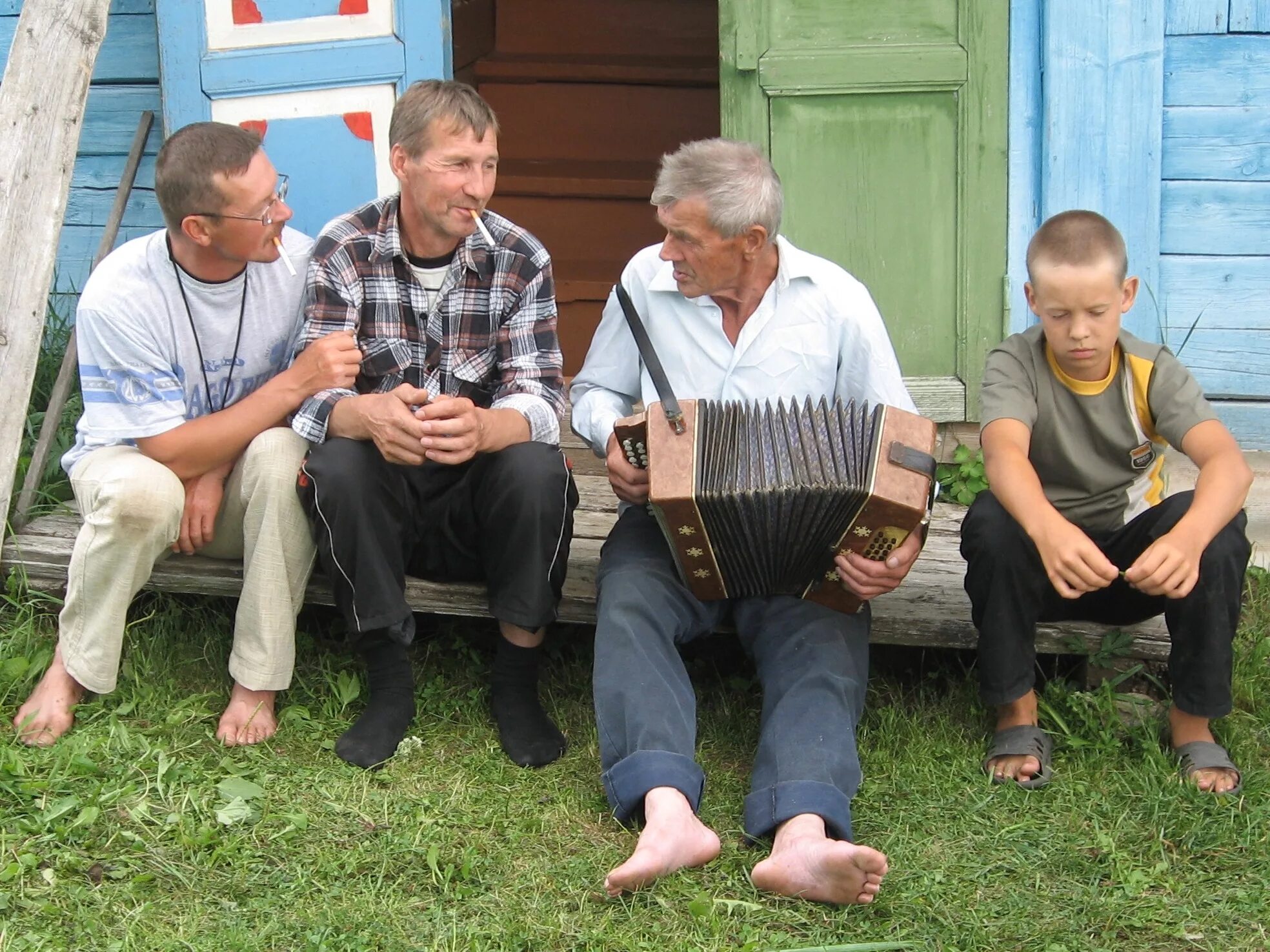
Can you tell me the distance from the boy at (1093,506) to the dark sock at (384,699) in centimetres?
130

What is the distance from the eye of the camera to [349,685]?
3.35 m

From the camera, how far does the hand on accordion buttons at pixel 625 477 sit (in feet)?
9.68

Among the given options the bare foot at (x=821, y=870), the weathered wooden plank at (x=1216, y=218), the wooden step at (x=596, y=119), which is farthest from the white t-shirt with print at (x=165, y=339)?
the wooden step at (x=596, y=119)

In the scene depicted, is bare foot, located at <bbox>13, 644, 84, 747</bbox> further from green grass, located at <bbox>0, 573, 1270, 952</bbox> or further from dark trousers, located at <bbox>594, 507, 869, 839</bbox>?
dark trousers, located at <bbox>594, 507, 869, 839</bbox>

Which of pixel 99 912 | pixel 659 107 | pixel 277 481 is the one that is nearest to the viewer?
pixel 99 912

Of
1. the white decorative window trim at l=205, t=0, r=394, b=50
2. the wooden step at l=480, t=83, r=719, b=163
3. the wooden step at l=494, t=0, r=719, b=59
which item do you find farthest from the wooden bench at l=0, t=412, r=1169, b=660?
the wooden step at l=494, t=0, r=719, b=59

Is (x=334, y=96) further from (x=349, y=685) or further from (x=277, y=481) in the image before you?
(x=349, y=685)

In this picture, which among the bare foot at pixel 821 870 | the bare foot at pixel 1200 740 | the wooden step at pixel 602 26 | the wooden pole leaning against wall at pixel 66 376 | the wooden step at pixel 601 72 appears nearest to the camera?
the bare foot at pixel 821 870

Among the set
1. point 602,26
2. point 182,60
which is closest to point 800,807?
point 182,60

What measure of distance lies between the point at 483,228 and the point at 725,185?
2.07 feet

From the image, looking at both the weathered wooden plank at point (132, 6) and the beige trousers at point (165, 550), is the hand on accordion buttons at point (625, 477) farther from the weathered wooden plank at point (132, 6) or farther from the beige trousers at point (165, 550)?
the weathered wooden plank at point (132, 6)

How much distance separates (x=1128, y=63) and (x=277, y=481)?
2584 mm

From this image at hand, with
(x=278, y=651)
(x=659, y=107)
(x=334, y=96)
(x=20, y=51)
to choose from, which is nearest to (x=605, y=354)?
(x=278, y=651)

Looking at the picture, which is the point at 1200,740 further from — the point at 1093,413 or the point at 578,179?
the point at 578,179
